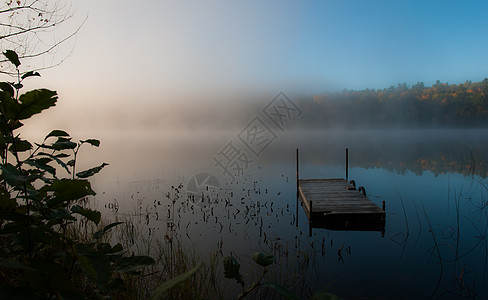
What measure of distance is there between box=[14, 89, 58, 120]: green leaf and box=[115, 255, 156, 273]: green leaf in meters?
0.92

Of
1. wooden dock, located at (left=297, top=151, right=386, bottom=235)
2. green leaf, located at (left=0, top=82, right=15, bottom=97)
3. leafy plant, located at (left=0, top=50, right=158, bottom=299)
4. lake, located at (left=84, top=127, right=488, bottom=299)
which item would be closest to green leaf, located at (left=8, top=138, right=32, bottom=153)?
leafy plant, located at (left=0, top=50, right=158, bottom=299)

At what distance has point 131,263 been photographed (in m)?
1.53

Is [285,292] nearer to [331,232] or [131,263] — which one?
[131,263]

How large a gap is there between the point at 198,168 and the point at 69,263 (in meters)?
23.0

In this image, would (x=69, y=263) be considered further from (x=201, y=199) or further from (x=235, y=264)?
(x=201, y=199)

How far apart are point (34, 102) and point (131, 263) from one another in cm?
99

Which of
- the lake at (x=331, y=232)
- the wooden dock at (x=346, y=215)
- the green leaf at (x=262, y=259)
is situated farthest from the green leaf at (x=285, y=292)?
the wooden dock at (x=346, y=215)

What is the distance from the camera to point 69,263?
129 centimetres

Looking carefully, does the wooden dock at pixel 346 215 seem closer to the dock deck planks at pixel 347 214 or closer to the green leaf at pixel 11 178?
the dock deck planks at pixel 347 214

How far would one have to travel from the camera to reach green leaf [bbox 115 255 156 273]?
57.5 inches

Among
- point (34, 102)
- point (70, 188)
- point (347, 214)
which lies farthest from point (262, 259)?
point (347, 214)

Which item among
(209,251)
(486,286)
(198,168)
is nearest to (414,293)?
(486,286)

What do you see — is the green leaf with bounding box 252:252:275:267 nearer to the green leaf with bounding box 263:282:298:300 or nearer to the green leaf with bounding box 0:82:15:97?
the green leaf with bounding box 263:282:298:300

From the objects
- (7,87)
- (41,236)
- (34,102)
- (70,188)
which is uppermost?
(7,87)
